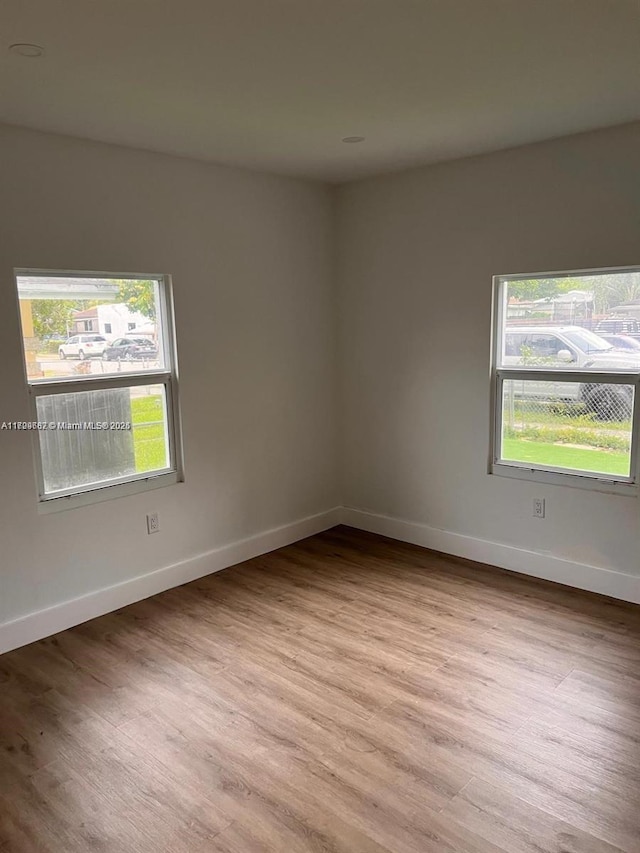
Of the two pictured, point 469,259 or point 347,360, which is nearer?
point 469,259

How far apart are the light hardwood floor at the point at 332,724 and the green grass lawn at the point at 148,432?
31.3 inches

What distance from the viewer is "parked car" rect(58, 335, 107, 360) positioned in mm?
3330

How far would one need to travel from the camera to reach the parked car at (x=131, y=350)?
353cm

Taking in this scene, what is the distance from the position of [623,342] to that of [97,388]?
2.84 meters

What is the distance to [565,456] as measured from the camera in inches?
147

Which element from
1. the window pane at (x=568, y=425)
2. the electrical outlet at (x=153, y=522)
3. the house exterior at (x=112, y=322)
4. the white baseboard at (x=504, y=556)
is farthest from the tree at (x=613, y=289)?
the electrical outlet at (x=153, y=522)

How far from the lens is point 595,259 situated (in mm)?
3414

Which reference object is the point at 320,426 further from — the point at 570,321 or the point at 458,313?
the point at 570,321

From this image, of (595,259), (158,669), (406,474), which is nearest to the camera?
(158,669)

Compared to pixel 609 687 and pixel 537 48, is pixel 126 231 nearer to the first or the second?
pixel 537 48

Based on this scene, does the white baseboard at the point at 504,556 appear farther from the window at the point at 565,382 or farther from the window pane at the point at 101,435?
the window pane at the point at 101,435

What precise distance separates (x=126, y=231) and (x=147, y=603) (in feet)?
6.84

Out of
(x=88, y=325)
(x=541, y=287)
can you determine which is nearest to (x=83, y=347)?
(x=88, y=325)

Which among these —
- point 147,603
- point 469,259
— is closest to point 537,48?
point 469,259
